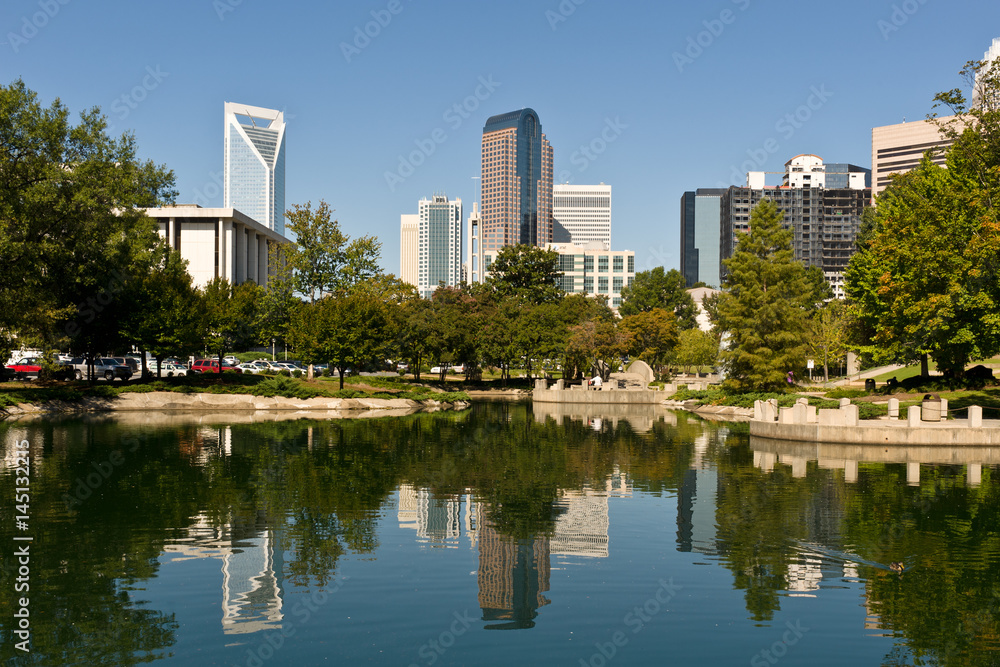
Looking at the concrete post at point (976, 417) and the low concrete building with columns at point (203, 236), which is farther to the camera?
the low concrete building with columns at point (203, 236)

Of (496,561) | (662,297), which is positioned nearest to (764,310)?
(496,561)

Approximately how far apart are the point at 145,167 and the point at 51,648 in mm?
59107

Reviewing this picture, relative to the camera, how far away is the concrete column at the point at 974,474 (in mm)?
26406

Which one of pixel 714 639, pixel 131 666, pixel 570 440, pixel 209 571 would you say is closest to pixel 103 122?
pixel 570 440

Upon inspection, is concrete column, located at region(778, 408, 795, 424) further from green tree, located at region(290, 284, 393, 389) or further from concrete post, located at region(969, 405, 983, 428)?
green tree, located at region(290, 284, 393, 389)

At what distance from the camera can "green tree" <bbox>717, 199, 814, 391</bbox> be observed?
54094 millimetres

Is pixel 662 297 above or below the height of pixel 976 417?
above

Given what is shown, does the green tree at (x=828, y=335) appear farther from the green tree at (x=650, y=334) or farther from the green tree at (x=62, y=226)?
the green tree at (x=62, y=226)

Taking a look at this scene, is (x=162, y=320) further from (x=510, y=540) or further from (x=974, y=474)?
(x=974, y=474)

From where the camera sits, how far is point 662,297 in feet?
443

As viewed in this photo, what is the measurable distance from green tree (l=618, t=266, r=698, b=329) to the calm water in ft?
342

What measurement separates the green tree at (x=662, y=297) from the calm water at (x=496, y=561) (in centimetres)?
10426

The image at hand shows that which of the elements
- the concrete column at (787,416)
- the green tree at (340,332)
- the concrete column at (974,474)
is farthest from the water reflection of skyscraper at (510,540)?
the green tree at (340,332)

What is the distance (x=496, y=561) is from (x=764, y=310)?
140ft
